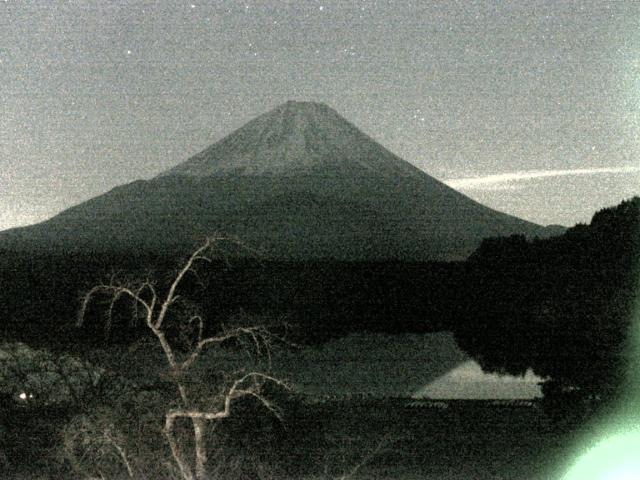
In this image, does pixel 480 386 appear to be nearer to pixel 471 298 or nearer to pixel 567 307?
pixel 567 307

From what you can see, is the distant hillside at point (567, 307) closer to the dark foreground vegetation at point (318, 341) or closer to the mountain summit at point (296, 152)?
the dark foreground vegetation at point (318, 341)

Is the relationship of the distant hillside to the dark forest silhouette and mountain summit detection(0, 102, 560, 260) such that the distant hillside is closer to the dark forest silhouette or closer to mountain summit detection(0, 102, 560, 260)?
the dark forest silhouette

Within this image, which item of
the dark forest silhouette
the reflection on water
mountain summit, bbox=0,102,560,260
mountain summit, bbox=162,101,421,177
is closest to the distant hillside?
the dark forest silhouette

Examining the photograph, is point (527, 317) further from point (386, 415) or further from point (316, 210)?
point (316, 210)

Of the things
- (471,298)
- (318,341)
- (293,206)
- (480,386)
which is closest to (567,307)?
(480,386)

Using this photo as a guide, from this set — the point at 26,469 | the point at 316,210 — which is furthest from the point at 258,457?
the point at 316,210
